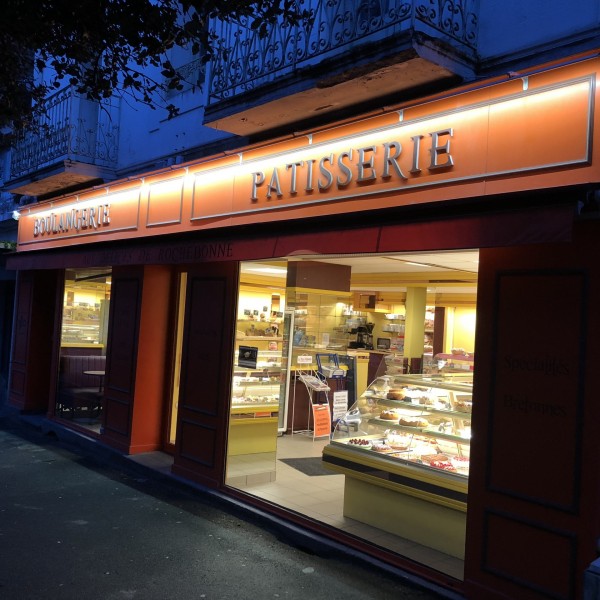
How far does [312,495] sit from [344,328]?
513 centimetres

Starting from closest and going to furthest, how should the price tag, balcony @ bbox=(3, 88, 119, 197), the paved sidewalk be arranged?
the paved sidewalk < the price tag < balcony @ bbox=(3, 88, 119, 197)

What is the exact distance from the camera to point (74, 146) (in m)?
11.0

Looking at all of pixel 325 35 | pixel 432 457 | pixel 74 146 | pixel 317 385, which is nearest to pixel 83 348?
pixel 74 146

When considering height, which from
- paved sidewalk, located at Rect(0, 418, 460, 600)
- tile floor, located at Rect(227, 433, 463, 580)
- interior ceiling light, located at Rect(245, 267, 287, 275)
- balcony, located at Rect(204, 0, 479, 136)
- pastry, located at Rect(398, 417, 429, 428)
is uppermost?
balcony, located at Rect(204, 0, 479, 136)

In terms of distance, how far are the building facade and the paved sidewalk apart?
34cm

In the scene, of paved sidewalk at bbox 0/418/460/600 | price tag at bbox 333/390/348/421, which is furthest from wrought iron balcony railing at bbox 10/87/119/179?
price tag at bbox 333/390/348/421

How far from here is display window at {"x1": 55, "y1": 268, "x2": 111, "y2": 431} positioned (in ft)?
38.3

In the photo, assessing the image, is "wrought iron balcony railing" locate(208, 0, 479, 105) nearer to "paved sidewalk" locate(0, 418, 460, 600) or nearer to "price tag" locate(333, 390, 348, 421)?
"paved sidewalk" locate(0, 418, 460, 600)

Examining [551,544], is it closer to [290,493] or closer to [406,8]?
[290,493]

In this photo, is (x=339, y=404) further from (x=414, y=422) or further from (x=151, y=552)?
(x=151, y=552)

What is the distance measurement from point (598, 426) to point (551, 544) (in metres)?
0.98

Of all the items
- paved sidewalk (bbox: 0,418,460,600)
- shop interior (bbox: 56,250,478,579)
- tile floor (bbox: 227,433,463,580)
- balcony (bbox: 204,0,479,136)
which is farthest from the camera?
shop interior (bbox: 56,250,478,579)

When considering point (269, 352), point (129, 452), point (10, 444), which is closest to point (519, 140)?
point (269, 352)

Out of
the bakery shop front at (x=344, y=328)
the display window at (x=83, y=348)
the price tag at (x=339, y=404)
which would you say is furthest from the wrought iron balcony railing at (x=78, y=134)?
the price tag at (x=339, y=404)
